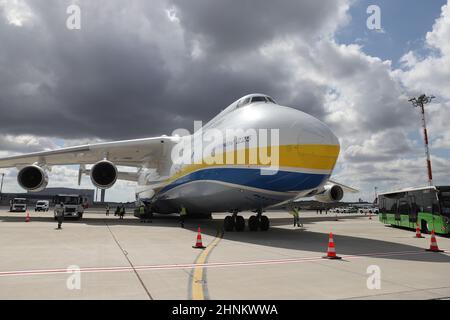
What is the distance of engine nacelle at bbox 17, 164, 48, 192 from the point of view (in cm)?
1989

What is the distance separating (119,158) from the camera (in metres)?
25.2

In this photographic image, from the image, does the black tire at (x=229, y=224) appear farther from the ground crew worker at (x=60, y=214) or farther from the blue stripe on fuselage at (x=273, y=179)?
the ground crew worker at (x=60, y=214)

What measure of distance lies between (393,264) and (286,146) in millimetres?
4591

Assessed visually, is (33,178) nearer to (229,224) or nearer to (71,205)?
(71,205)

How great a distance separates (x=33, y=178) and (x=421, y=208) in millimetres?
20860

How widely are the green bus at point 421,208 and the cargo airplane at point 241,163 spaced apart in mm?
6354

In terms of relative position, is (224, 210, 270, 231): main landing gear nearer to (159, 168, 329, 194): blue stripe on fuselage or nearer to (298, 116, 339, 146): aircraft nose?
(159, 168, 329, 194): blue stripe on fuselage

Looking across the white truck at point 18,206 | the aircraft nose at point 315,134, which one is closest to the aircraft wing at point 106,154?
the aircraft nose at point 315,134

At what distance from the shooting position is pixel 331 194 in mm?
22484

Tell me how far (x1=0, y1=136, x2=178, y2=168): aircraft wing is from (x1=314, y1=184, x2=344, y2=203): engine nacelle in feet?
33.0

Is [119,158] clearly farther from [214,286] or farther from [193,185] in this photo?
[214,286]

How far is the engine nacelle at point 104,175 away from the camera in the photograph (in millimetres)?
19234

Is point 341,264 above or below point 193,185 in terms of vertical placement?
below
